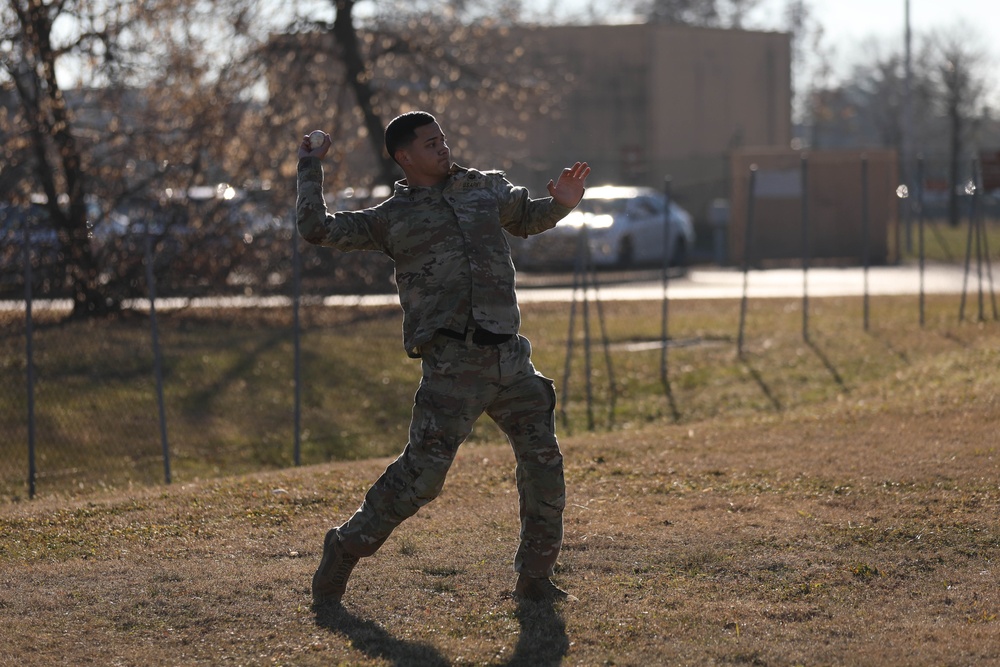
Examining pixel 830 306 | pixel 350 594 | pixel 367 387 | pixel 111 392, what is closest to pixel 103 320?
pixel 111 392

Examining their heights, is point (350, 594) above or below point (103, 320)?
below

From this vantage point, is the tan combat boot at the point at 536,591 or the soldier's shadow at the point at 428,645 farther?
the tan combat boot at the point at 536,591

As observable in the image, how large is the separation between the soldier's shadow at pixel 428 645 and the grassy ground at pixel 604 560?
0.04ft

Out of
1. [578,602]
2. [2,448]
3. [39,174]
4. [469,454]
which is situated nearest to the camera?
[578,602]

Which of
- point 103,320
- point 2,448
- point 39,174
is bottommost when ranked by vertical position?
point 2,448

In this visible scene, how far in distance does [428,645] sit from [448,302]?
126 cm

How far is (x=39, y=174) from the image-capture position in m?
17.1

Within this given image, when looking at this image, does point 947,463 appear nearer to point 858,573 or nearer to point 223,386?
point 858,573

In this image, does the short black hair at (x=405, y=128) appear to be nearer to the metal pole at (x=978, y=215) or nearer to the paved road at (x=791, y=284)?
the paved road at (x=791, y=284)

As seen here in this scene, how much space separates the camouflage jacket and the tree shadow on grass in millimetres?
1065

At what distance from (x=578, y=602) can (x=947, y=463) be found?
3494 millimetres

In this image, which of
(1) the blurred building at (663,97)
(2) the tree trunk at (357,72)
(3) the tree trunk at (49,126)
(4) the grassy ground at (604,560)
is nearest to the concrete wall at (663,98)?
(1) the blurred building at (663,97)

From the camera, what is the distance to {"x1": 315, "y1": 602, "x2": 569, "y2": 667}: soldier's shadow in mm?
4988

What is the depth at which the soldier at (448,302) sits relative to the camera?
5285mm
